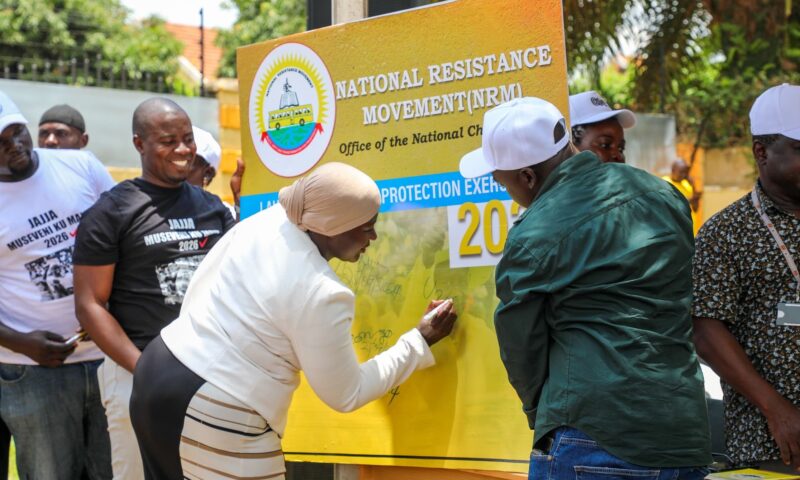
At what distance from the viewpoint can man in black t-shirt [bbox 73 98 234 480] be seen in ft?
12.6

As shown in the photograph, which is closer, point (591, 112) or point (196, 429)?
point (196, 429)

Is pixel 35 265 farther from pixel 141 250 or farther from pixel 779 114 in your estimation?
pixel 779 114

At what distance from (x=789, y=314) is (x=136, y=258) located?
2.34 meters

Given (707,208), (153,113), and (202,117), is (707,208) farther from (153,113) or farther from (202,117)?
(153,113)

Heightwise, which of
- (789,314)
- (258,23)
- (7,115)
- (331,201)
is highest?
(258,23)

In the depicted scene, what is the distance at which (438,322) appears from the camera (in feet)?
11.3

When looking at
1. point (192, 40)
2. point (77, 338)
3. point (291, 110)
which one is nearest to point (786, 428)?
point (291, 110)

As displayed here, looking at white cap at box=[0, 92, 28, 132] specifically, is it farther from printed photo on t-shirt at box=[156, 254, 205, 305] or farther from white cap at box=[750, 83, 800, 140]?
white cap at box=[750, 83, 800, 140]

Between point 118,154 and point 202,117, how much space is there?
117 centimetres

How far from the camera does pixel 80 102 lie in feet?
40.0

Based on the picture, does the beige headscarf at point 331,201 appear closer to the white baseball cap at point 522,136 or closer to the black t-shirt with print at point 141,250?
the white baseball cap at point 522,136

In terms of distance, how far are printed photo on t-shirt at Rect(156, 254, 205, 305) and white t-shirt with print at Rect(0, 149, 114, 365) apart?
0.70 m

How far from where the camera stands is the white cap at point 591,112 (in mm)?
3883
